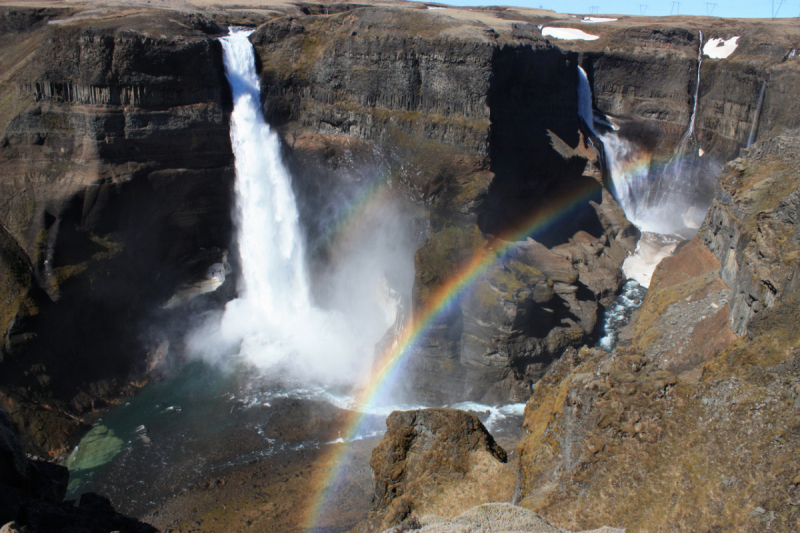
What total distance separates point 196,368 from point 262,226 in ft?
27.6

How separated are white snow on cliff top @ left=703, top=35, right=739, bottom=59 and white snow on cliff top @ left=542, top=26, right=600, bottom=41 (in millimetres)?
8270

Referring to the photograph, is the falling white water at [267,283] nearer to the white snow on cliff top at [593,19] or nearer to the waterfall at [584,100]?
the waterfall at [584,100]

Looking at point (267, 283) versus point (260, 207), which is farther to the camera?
point (267, 283)

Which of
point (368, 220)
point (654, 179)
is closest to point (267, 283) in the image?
point (368, 220)

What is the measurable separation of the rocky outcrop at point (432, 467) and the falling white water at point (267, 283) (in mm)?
15389

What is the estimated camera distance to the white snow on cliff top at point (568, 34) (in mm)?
46888

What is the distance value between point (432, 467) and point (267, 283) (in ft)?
73.4

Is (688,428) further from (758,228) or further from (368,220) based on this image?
(368,220)

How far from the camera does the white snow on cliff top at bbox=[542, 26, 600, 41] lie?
1846 inches

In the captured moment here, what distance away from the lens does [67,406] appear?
25.5 m

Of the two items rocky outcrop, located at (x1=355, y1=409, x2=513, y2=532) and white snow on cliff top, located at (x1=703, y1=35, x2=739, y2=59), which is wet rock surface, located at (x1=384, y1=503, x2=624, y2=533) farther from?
white snow on cliff top, located at (x1=703, y1=35, x2=739, y2=59)

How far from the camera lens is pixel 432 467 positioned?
12.7m

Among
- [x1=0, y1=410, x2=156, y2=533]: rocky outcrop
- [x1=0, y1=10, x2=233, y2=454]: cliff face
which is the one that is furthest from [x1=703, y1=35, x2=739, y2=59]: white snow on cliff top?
[x1=0, y1=410, x2=156, y2=533]: rocky outcrop

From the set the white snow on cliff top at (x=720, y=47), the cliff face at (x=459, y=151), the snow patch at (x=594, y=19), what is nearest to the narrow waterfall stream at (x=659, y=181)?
the white snow on cliff top at (x=720, y=47)
